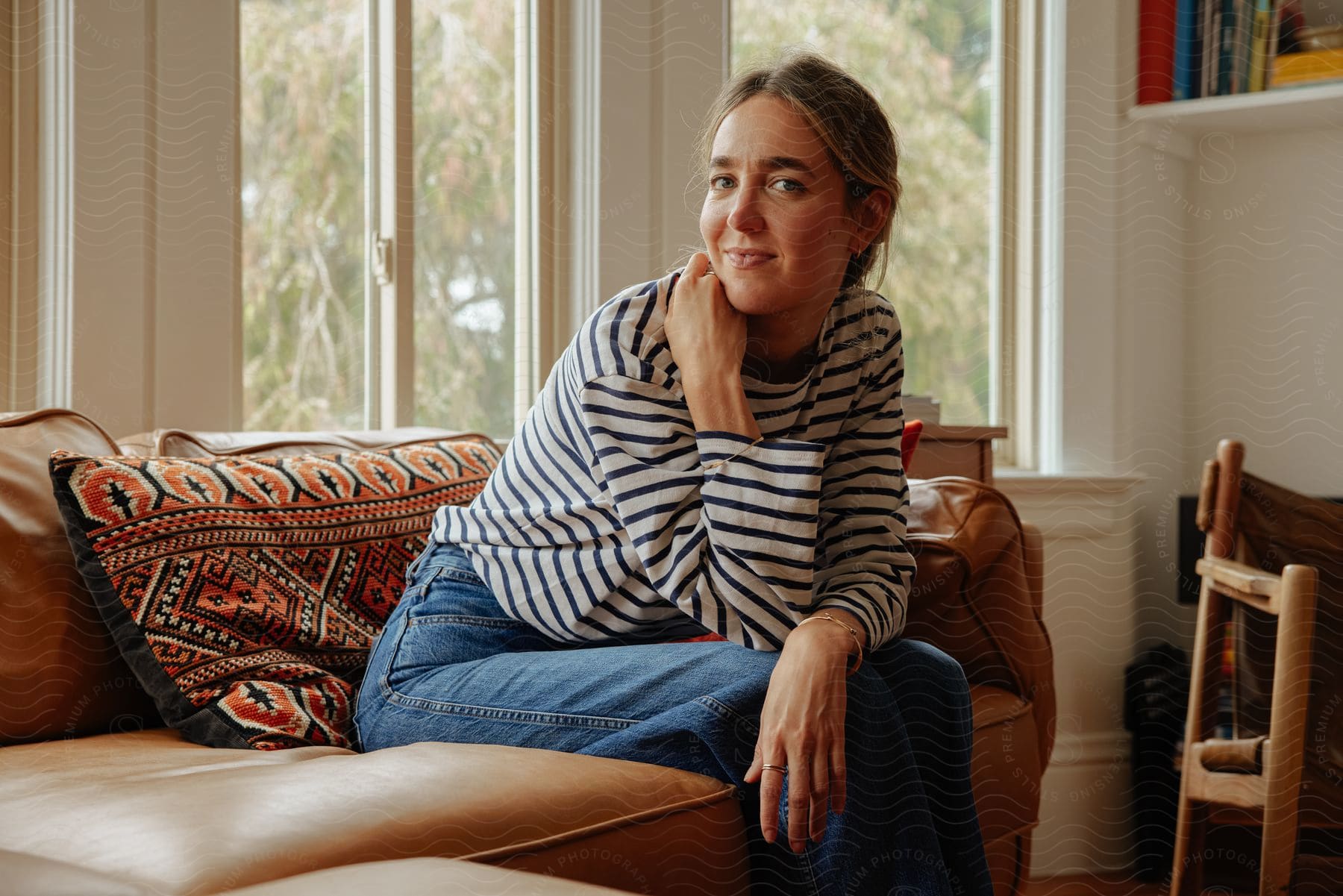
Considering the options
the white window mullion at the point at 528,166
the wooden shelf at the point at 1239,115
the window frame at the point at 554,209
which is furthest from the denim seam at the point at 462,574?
the wooden shelf at the point at 1239,115

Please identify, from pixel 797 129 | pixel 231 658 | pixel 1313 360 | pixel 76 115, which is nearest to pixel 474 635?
pixel 231 658

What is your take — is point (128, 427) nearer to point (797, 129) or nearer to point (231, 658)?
point (231, 658)

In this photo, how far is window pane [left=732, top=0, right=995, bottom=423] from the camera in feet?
7.03

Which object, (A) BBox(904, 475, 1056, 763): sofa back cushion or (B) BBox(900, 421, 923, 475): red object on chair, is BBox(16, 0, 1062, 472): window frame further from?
(A) BBox(904, 475, 1056, 763): sofa back cushion

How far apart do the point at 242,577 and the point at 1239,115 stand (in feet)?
6.23

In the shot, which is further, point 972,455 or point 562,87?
point 562,87

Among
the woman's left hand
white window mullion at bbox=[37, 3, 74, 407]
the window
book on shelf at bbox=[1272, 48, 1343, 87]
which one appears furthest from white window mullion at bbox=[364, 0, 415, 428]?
book on shelf at bbox=[1272, 48, 1343, 87]

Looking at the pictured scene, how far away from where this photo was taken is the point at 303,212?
1698 mm

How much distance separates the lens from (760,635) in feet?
2.85

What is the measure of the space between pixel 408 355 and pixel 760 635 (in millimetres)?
1067

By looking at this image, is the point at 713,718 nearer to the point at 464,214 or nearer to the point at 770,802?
the point at 770,802

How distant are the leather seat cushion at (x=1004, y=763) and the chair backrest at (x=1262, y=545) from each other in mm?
410

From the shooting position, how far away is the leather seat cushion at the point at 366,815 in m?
0.64

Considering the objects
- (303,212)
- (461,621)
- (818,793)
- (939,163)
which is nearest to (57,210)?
(303,212)
